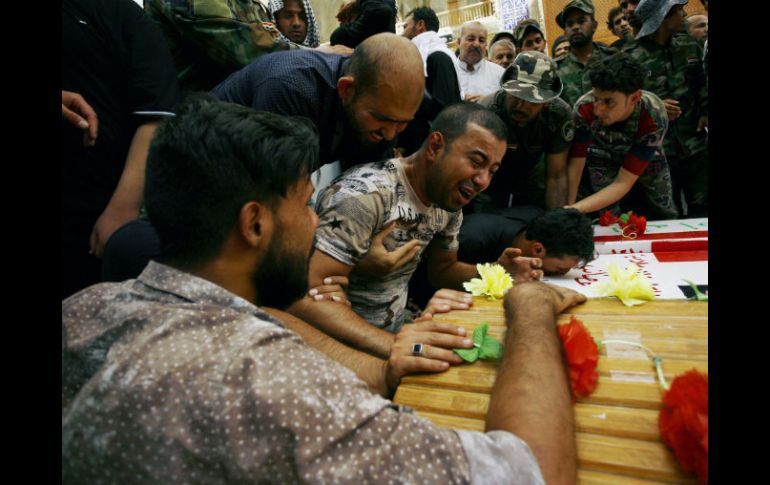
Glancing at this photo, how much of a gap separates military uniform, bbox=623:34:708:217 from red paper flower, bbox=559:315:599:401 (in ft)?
12.9

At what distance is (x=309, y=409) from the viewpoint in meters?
0.76

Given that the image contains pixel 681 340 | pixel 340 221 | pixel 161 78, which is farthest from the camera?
pixel 340 221

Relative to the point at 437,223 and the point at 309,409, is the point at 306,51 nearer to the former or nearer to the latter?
the point at 437,223

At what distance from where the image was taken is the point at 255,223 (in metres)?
1.05

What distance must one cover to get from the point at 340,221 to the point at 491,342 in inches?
34.3

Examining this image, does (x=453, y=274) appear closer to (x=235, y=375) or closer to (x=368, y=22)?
(x=368, y=22)

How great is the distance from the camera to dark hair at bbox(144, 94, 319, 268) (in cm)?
101

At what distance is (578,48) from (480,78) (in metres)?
1.10

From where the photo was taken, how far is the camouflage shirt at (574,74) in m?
4.74

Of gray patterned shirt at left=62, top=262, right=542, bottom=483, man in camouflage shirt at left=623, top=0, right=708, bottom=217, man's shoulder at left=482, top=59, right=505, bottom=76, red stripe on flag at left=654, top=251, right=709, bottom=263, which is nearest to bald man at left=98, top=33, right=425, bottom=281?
gray patterned shirt at left=62, top=262, right=542, bottom=483

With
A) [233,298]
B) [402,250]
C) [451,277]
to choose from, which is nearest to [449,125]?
[402,250]

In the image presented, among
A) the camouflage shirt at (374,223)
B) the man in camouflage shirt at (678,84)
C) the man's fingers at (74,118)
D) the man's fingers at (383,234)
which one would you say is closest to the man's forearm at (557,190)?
the man in camouflage shirt at (678,84)

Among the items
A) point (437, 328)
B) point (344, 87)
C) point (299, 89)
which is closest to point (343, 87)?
point (344, 87)

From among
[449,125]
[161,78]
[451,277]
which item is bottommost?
[451,277]
